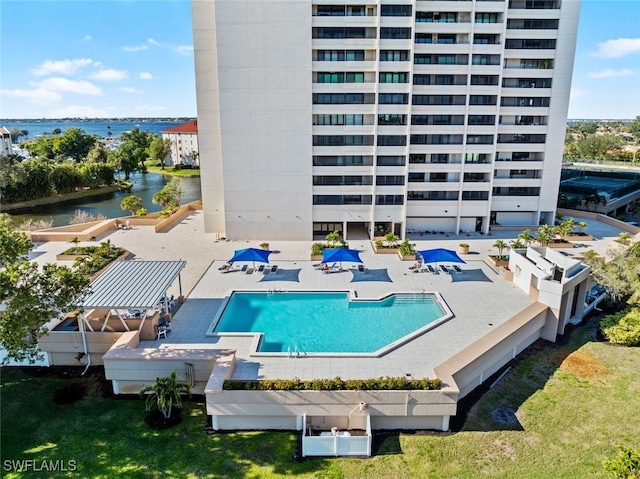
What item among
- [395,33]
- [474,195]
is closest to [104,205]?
[395,33]

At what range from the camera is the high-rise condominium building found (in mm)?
37469

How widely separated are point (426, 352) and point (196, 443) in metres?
11.2

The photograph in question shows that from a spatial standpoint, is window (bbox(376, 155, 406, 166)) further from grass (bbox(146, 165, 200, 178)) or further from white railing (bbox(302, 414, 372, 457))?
grass (bbox(146, 165, 200, 178))

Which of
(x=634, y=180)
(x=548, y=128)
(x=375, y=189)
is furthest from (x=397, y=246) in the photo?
(x=634, y=180)

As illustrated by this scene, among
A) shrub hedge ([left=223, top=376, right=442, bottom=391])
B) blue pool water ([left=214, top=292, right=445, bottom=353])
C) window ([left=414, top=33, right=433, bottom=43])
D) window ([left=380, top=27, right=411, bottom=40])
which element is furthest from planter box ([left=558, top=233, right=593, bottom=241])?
shrub hedge ([left=223, top=376, right=442, bottom=391])

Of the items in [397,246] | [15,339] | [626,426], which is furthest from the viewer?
[397,246]

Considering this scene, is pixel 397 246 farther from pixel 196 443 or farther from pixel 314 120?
pixel 196 443

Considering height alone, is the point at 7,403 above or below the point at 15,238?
below

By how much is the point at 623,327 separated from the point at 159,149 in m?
107

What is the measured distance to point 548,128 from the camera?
4209cm

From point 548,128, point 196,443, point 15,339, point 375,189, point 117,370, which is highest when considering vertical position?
point 548,128

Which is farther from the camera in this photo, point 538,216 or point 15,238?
point 538,216

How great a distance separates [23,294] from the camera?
17.2 metres

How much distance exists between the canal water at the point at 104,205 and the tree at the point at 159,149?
16589mm
